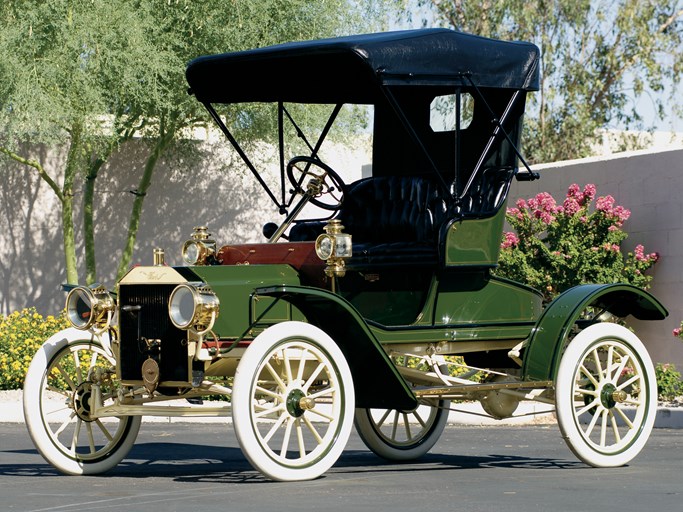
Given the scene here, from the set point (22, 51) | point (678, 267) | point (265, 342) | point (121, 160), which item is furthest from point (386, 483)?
point (121, 160)

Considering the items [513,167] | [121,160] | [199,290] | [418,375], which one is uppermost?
[121,160]

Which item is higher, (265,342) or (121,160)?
(121,160)

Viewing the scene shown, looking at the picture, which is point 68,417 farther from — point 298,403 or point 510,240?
point 510,240

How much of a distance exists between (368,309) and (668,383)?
20.0 feet

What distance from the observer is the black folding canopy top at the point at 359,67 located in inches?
316

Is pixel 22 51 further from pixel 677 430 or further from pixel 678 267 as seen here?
pixel 677 430

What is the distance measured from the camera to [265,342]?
7.21 metres

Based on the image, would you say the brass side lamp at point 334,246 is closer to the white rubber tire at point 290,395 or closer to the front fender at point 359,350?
the front fender at point 359,350

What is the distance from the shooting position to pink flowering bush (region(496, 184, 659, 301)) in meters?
15.1

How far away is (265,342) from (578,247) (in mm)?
8740

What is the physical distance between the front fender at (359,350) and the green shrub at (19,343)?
727cm

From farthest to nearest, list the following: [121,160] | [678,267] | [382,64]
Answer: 1. [121,160]
2. [678,267]
3. [382,64]

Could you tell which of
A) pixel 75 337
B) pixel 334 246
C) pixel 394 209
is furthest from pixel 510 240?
pixel 75 337

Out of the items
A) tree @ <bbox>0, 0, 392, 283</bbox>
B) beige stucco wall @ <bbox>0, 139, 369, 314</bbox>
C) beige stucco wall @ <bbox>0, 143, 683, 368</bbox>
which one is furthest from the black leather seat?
beige stucco wall @ <bbox>0, 139, 369, 314</bbox>
